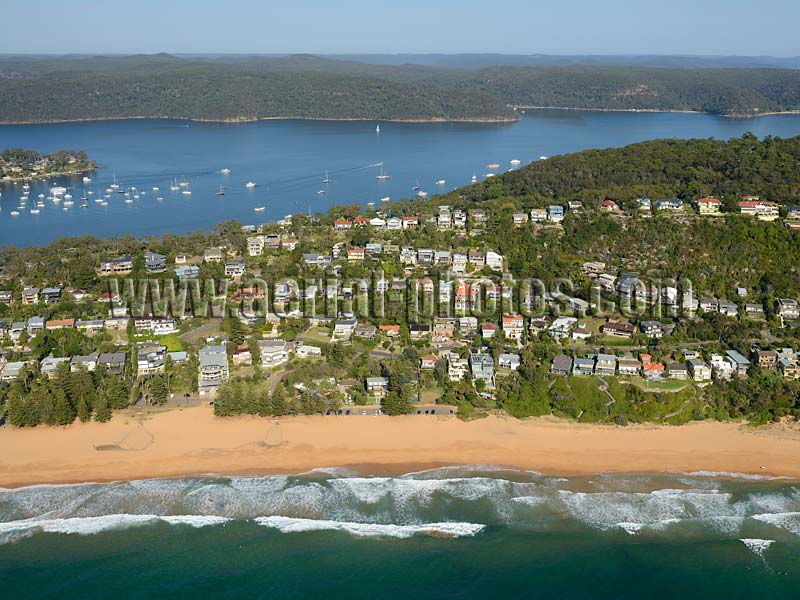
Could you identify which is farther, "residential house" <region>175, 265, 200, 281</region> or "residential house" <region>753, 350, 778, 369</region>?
"residential house" <region>175, 265, 200, 281</region>

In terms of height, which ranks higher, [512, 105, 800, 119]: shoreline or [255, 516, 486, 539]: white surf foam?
[512, 105, 800, 119]: shoreline

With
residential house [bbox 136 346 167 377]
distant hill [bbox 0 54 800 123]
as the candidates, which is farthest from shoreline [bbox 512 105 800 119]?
residential house [bbox 136 346 167 377]

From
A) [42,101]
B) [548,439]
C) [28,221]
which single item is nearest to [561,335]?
[548,439]

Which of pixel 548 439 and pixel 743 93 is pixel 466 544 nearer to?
pixel 548 439

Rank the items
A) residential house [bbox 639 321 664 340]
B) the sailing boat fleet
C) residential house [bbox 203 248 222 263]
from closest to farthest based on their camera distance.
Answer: residential house [bbox 639 321 664 340] < residential house [bbox 203 248 222 263] < the sailing boat fleet

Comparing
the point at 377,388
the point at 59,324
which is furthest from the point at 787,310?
the point at 59,324

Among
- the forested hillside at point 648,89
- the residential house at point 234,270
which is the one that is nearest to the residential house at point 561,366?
the residential house at point 234,270

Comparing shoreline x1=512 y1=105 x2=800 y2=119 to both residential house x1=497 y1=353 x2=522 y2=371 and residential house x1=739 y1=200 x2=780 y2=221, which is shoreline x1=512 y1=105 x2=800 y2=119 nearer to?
residential house x1=739 y1=200 x2=780 y2=221
